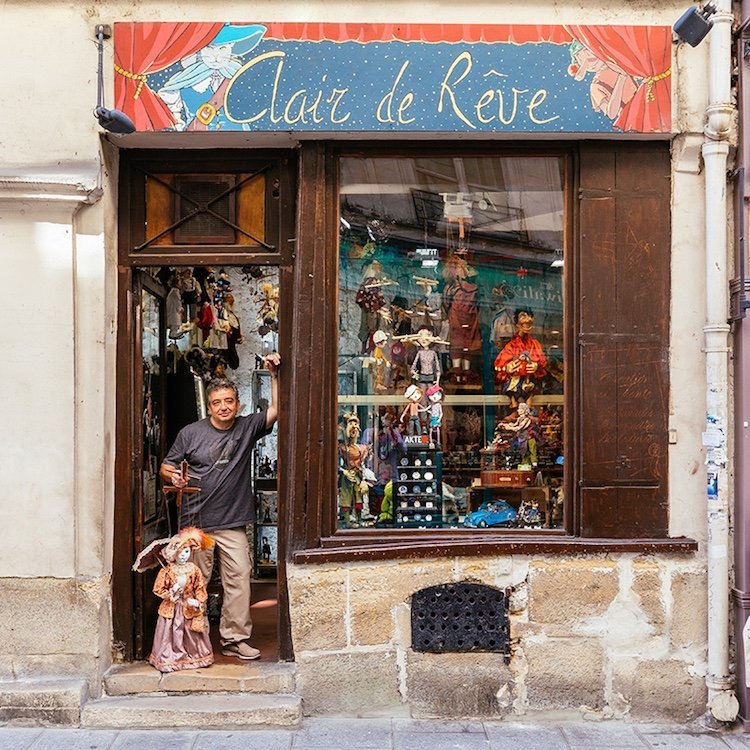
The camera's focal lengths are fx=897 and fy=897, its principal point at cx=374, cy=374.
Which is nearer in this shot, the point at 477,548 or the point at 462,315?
the point at 477,548

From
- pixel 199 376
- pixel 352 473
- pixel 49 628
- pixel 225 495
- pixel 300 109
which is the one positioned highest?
pixel 300 109

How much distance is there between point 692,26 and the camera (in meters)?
4.84

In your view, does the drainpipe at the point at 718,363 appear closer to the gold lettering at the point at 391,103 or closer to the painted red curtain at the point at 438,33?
the painted red curtain at the point at 438,33

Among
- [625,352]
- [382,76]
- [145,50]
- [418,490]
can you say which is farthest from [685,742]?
[145,50]

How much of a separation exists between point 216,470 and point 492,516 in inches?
71.5

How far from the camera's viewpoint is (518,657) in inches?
209

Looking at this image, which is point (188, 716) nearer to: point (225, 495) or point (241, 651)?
point (241, 651)

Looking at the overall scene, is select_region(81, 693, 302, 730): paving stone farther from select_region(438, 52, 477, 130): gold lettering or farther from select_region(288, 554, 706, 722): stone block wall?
select_region(438, 52, 477, 130): gold lettering

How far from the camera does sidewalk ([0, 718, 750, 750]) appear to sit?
16.1 feet

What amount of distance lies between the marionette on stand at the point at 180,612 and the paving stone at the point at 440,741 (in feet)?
4.40

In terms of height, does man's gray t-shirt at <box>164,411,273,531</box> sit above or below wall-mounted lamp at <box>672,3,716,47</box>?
below

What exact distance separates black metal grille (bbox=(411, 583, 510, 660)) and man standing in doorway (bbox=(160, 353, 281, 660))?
4.00 ft

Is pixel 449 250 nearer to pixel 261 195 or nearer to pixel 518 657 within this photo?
pixel 261 195

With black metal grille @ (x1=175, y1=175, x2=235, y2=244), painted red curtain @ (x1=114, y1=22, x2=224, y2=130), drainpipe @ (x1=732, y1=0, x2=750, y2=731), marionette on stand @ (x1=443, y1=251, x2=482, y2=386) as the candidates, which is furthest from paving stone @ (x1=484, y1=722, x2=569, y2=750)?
painted red curtain @ (x1=114, y1=22, x2=224, y2=130)
